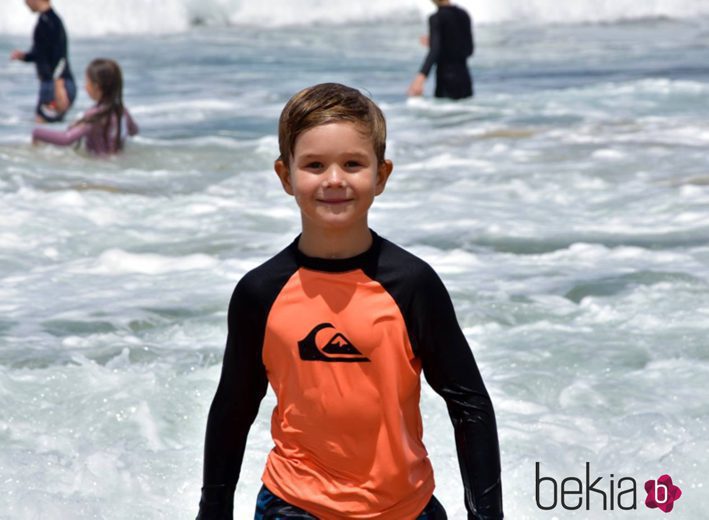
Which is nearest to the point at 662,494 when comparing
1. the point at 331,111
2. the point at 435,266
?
the point at 331,111

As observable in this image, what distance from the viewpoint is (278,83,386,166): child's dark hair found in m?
2.48

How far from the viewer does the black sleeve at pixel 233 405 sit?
2549 mm

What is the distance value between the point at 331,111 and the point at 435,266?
16.8 feet

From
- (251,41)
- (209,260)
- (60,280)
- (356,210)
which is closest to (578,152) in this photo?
(209,260)

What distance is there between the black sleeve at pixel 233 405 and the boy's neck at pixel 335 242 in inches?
5.9

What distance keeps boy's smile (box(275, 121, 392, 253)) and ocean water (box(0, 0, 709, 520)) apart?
6.50 feet

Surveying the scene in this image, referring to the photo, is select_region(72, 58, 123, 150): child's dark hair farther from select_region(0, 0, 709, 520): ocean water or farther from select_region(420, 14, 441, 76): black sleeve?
select_region(420, 14, 441, 76): black sleeve

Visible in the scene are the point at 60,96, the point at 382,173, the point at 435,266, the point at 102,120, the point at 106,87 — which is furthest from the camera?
the point at 60,96

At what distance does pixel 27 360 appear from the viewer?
19.1 feet

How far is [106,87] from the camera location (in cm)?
1056

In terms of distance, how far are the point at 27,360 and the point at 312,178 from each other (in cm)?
367

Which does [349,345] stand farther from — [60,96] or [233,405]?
[60,96]

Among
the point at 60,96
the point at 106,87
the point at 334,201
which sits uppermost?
the point at 334,201

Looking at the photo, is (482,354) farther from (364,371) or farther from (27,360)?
(364,371)
